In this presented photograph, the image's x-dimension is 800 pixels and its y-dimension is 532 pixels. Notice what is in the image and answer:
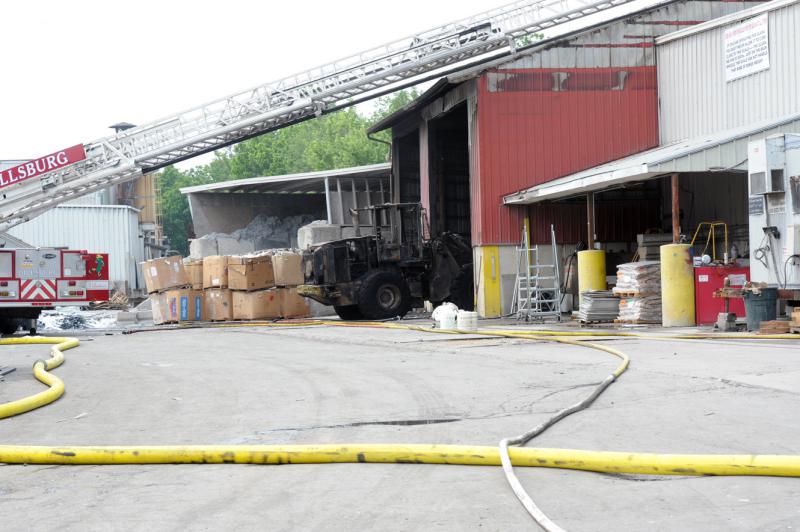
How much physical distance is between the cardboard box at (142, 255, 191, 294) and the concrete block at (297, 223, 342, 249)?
8622 millimetres

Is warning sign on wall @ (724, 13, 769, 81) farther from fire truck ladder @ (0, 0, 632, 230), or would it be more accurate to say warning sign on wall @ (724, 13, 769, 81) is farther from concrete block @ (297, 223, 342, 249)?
concrete block @ (297, 223, 342, 249)

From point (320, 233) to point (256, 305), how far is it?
8899 mm

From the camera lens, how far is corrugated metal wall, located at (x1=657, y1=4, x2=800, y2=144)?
78.6 feet

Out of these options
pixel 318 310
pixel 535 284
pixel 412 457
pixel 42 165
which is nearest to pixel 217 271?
pixel 318 310

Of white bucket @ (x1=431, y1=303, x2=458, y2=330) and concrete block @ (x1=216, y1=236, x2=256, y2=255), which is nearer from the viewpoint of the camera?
white bucket @ (x1=431, y1=303, x2=458, y2=330)

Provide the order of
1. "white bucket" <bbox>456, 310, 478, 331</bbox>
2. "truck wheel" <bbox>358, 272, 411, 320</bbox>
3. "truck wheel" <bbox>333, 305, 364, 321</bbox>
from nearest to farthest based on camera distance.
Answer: "white bucket" <bbox>456, 310, 478, 331</bbox>, "truck wheel" <bbox>358, 272, 411, 320</bbox>, "truck wheel" <bbox>333, 305, 364, 321</bbox>

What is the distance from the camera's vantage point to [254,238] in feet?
152

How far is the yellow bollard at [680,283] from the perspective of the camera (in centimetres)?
2053

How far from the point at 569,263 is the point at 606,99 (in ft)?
15.7

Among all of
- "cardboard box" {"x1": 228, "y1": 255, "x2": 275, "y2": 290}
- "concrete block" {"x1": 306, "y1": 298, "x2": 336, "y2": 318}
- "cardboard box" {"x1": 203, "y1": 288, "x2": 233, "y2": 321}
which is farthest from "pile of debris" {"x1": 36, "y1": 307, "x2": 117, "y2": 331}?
"concrete block" {"x1": 306, "y1": 298, "x2": 336, "y2": 318}

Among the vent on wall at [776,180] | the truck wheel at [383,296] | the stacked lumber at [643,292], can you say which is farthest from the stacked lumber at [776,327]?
the truck wheel at [383,296]

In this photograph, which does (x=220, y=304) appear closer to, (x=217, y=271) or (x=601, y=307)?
(x=217, y=271)

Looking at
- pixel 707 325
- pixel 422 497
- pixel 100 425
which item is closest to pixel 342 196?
pixel 707 325

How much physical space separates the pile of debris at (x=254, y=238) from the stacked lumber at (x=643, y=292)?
24.6m
